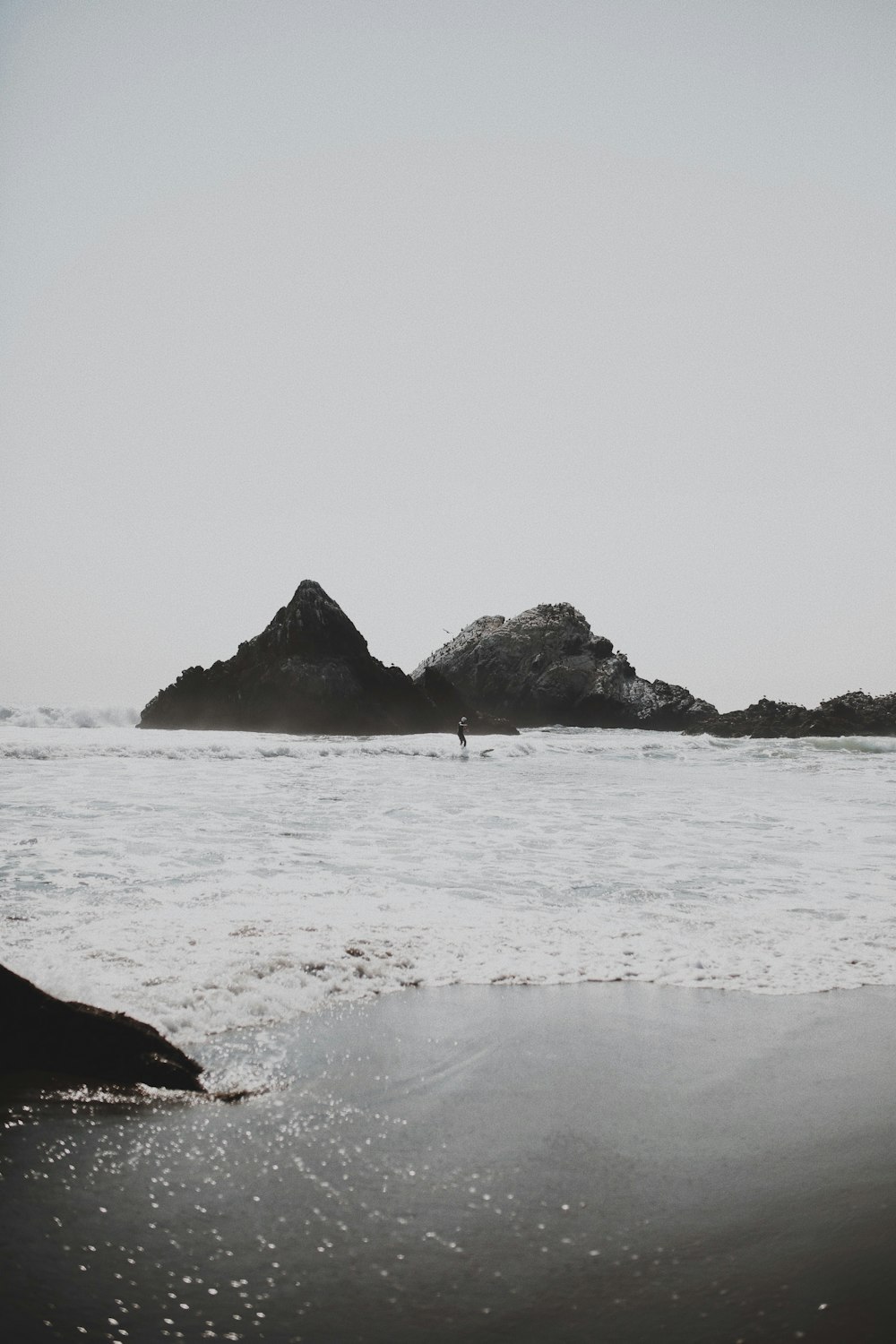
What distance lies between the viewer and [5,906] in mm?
6734

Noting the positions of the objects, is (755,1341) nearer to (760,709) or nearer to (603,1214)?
(603,1214)

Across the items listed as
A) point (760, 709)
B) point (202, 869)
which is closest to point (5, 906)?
point (202, 869)

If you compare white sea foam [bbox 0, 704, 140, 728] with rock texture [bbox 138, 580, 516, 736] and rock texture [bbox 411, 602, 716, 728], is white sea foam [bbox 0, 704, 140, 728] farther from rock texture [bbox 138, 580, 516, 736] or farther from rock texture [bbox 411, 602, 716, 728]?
rock texture [bbox 411, 602, 716, 728]

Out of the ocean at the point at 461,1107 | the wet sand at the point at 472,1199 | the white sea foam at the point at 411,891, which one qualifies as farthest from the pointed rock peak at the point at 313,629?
the wet sand at the point at 472,1199

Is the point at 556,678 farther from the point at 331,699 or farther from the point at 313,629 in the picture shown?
the point at 331,699

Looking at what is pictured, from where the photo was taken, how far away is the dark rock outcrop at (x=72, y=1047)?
11.7ft

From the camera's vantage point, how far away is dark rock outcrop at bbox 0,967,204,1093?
140 inches

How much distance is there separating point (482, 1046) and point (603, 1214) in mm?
1551

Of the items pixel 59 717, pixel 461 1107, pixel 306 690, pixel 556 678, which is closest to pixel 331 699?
pixel 306 690

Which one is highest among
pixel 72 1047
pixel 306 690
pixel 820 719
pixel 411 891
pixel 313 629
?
pixel 313 629

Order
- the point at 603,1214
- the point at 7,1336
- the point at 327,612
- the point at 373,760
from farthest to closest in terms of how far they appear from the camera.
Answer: the point at 327,612
the point at 373,760
the point at 603,1214
the point at 7,1336

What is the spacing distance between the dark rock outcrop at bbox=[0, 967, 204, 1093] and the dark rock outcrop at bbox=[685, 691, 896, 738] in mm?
50884

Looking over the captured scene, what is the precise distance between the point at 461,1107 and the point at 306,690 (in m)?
51.2

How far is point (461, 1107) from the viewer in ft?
11.7
